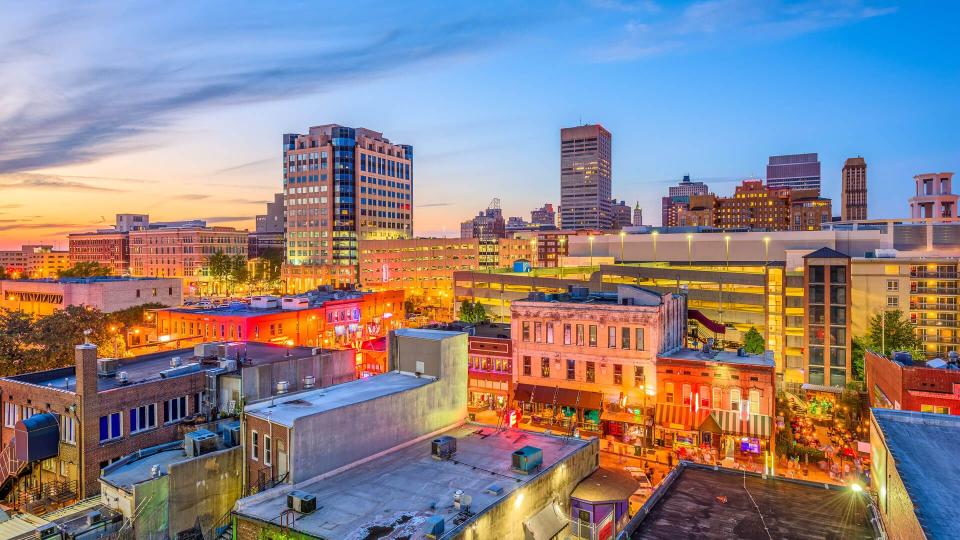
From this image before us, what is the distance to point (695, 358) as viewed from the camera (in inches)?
1767

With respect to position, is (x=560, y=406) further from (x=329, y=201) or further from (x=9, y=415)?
(x=329, y=201)

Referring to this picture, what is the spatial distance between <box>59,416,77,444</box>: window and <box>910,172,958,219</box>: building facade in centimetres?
15023

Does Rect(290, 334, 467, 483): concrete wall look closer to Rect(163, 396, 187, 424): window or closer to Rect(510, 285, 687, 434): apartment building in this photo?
Rect(163, 396, 187, 424): window

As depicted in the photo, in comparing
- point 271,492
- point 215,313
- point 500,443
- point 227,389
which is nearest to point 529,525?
point 500,443

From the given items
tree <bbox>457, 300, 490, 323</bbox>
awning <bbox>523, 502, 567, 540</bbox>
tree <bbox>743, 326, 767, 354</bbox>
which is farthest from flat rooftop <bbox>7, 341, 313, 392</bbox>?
tree <bbox>743, 326, 767, 354</bbox>

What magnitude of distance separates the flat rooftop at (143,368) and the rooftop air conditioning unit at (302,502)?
18.0 m

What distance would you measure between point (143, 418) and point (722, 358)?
4024 centimetres

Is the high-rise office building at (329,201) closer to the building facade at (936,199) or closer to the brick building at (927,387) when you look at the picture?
the building facade at (936,199)

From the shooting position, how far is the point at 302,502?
20.7 m

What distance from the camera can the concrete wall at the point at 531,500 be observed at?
67.1 ft

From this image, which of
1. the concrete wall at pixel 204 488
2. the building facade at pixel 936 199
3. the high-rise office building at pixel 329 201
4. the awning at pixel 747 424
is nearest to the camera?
the concrete wall at pixel 204 488

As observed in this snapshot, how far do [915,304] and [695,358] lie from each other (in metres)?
51.9

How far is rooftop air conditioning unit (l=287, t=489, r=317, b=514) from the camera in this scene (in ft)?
68.0

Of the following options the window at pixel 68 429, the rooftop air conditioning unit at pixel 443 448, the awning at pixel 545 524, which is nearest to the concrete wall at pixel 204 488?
the window at pixel 68 429
